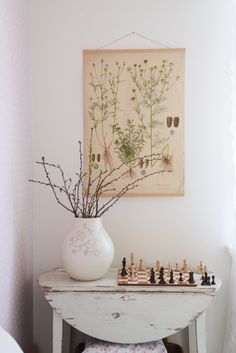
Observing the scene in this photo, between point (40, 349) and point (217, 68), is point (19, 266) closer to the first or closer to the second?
point (40, 349)

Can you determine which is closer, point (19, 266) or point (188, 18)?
point (19, 266)

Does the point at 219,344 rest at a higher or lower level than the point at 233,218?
Result: lower

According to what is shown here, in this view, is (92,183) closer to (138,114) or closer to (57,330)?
(138,114)

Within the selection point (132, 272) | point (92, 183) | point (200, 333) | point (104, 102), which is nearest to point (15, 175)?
point (92, 183)

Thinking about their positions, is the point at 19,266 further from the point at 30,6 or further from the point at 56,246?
the point at 30,6

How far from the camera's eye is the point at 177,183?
2373 mm

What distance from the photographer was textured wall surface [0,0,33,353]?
1.94 metres

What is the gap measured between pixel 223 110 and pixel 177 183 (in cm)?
46

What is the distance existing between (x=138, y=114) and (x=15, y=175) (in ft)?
2.38

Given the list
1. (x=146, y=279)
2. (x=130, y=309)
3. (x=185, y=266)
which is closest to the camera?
(x=130, y=309)

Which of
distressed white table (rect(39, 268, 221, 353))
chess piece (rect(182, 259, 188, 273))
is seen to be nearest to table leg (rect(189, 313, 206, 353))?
distressed white table (rect(39, 268, 221, 353))

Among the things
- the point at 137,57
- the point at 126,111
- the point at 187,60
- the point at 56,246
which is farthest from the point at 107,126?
the point at 56,246

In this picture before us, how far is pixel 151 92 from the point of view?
236 centimetres

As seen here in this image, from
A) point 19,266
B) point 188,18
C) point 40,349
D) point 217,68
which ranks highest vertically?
point 188,18
